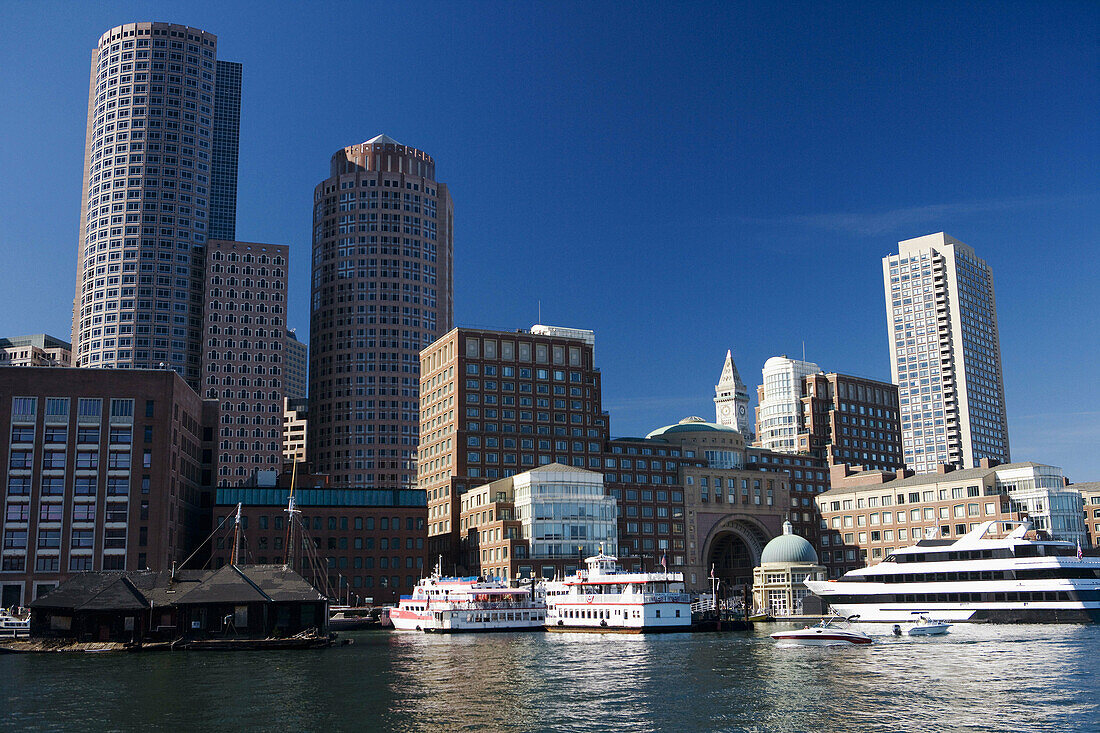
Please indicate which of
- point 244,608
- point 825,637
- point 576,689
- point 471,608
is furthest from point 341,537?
point 576,689

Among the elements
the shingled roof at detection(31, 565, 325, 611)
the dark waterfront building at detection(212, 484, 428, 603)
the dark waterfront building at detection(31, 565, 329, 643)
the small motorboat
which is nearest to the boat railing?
the shingled roof at detection(31, 565, 325, 611)

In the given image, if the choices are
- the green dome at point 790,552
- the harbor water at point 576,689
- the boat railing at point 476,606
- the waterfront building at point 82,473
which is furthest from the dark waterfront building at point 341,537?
the harbor water at point 576,689

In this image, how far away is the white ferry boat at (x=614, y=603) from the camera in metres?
136

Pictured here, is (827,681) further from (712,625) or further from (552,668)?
(712,625)

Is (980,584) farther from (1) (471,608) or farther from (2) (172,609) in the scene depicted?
(2) (172,609)

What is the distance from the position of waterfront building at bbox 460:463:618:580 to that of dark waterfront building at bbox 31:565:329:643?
73359 mm

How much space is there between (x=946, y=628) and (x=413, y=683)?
75.3m

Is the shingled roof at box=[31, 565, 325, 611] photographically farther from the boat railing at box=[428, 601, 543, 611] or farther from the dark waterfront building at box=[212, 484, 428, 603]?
the dark waterfront building at box=[212, 484, 428, 603]

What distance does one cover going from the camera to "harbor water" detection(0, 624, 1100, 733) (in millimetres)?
57000

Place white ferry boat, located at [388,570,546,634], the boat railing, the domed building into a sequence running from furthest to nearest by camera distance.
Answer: the domed building, the boat railing, white ferry boat, located at [388,570,546,634]

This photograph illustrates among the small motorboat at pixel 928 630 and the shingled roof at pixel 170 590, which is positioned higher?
the shingled roof at pixel 170 590

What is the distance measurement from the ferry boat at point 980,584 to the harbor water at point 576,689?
97.2 feet

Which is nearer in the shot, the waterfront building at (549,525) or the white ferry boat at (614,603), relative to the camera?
the white ferry boat at (614,603)

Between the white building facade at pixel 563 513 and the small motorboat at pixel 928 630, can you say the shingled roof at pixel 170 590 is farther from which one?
the white building facade at pixel 563 513
